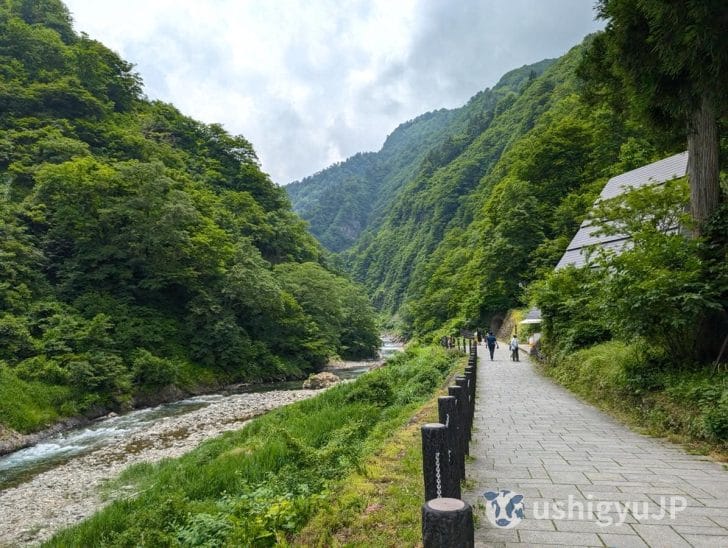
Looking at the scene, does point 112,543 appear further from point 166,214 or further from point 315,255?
point 315,255

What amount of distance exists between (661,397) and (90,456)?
49.5 feet

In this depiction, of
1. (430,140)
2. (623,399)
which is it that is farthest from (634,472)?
(430,140)

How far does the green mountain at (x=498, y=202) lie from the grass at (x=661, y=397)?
18.1 feet

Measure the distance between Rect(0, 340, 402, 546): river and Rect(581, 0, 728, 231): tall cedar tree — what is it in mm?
13994

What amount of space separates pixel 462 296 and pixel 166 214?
104 feet

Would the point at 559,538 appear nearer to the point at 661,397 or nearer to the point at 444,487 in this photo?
the point at 444,487

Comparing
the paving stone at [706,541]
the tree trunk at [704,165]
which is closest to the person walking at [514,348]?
the tree trunk at [704,165]

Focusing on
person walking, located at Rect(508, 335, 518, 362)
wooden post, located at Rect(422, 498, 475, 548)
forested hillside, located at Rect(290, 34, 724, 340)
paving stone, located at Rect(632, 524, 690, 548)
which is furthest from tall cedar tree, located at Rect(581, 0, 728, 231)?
person walking, located at Rect(508, 335, 518, 362)

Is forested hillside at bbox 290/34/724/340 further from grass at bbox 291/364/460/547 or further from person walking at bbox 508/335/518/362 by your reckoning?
grass at bbox 291/364/460/547

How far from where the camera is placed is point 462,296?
46.7m

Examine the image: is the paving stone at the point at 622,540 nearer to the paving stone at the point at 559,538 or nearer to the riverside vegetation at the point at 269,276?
the paving stone at the point at 559,538

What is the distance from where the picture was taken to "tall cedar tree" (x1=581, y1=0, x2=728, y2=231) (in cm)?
657

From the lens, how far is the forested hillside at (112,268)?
774 inches

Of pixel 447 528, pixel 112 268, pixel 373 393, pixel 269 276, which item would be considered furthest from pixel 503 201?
pixel 447 528
